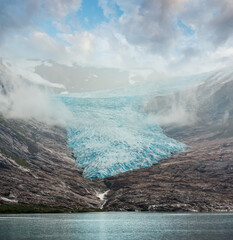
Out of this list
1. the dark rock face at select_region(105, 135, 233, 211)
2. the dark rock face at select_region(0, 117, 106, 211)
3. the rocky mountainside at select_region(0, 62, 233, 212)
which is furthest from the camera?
the dark rock face at select_region(105, 135, 233, 211)

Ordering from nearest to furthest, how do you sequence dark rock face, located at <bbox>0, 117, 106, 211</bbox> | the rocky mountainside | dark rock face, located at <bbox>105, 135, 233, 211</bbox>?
dark rock face, located at <bbox>0, 117, 106, 211</bbox> → the rocky mountainside → dark rock face, located at <bbox>105, 135, 233, 211</bbox>

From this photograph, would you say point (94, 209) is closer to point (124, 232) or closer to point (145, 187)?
point (145, 187)

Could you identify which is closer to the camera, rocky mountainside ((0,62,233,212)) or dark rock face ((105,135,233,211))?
rocky mountainside ((0,62,233,212))

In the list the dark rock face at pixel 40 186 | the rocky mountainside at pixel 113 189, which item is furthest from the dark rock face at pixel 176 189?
the dark rock face at pixel 40 186

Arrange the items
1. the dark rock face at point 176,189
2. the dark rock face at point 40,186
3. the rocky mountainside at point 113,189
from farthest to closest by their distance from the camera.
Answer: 1. the dark rock face at point 176,189
2. the rocky mountainside at point 113,189
3. the dark rock face at point 40,186

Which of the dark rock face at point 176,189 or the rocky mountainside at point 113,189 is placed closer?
the rocky mountainside at point 113,189

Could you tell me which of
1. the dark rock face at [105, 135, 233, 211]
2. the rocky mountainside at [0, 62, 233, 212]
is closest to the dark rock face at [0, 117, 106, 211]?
the rocky mountainside at [0, 62, 233, 212]

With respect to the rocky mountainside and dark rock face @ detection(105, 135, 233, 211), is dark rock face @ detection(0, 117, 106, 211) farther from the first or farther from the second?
dark rock face @ detection(105, 135, 233, 211)

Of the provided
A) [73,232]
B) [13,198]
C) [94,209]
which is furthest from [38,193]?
[73,232]

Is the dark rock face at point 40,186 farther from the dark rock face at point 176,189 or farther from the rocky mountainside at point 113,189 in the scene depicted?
the dark rock face at point 176,189

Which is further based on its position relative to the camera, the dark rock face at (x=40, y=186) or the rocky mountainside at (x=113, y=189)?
the rocky mountainside at (x=113, y=189)

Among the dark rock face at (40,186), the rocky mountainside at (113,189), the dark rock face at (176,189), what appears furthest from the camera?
the dark rock face at (176,189)
